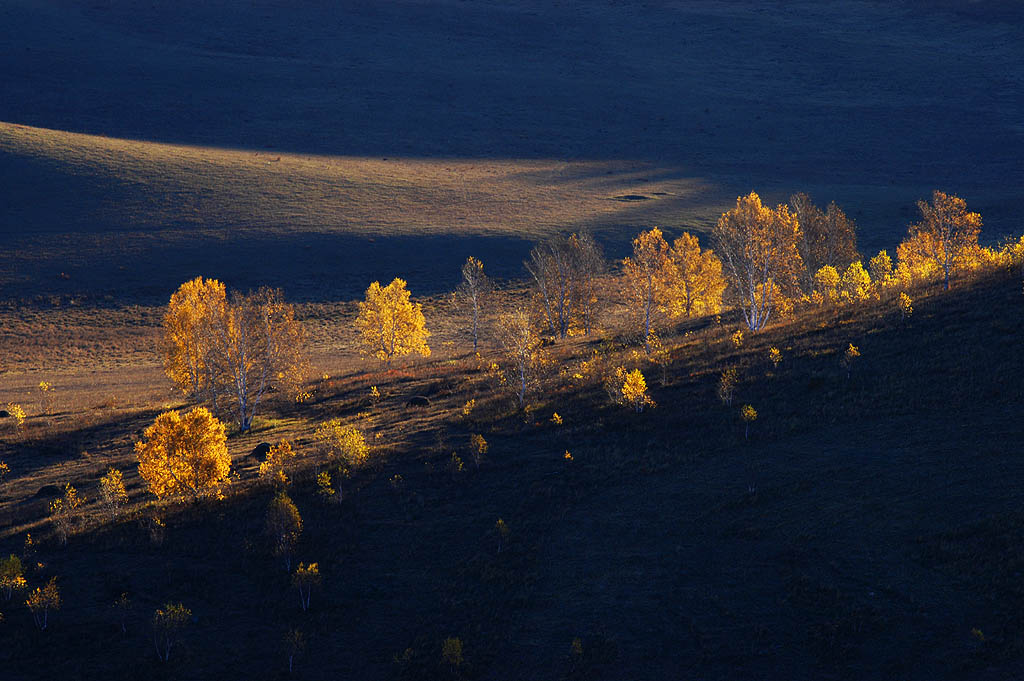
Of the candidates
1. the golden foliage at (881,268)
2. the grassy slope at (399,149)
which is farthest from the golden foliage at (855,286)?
the grassy slope at (399,149)

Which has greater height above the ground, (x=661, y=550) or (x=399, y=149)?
(x=399, y=149)

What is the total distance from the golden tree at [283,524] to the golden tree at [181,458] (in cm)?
469

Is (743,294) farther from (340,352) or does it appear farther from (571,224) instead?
(571,224)

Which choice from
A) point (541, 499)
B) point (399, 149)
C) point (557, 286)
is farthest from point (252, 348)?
point (399, 149)

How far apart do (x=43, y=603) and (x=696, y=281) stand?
5535 centimetres

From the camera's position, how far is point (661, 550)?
23516 millimetres

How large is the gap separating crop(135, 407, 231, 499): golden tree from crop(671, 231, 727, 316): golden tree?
42898 mm

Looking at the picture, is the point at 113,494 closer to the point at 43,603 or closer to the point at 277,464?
the point at 277,464

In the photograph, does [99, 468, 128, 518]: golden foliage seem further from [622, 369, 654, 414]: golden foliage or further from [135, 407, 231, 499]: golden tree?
[622, 369, 654, 414]: golden foliage

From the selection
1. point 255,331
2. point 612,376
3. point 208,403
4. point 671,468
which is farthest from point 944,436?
point 208,403

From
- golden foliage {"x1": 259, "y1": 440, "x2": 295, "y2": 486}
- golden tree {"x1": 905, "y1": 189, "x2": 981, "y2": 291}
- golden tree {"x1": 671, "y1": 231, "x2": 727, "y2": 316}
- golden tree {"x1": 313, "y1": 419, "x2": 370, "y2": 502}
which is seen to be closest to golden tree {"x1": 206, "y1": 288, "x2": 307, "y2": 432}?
golden foliage {"x1": 259, "y1": 440, "x2": 295, "y2": 486}

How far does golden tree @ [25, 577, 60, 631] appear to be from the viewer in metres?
21.7

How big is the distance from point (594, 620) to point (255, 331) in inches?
1264

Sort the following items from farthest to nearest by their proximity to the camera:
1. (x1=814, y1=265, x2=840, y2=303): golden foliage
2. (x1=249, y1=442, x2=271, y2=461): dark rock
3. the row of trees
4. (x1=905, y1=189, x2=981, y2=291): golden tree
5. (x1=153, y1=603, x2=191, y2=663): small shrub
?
(x1=814, y1=265, x2=840, y2=303): golden foliage
(x1=905, y1=189, x2=981, y2=291): golden tree
the row of trees
(x1=249, y1=442, x2=271, y2=461): dark rock
(x1=153, y1=603, x2=191, y2=663): small shrub
